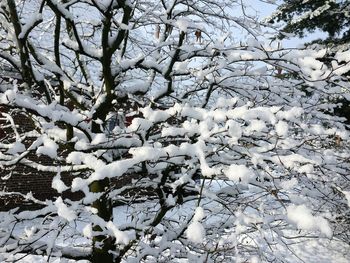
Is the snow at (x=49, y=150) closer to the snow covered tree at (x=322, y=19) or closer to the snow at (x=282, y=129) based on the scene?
the snow at (x=282, y=129)

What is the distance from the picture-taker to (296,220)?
1858 mm

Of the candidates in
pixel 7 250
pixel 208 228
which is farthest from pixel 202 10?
pixel 7 250

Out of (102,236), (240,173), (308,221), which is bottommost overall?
(102,236)

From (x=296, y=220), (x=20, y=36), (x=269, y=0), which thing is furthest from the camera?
(x=269, y=0)

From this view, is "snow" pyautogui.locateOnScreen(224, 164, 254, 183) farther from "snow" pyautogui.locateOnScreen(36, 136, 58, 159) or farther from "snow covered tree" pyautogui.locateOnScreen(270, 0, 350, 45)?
"snow covered tree" pyautogui.locateOnScreen(270, 0, 350, 45)

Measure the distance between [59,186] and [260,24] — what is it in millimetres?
3209

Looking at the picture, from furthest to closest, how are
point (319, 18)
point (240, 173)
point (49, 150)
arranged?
point (319, 18) < point (49, 150) < point (240, 173)

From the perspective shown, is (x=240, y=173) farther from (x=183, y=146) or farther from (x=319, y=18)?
(x=319, y=18)

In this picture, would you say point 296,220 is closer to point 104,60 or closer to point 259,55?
point 259,55

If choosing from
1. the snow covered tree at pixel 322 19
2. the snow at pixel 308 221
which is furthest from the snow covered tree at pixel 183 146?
the snow covered tree at pixel 322 19

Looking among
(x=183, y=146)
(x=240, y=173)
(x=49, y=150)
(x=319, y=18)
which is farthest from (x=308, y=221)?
(x=319, y=18)

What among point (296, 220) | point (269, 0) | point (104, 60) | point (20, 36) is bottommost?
point (296, 220)

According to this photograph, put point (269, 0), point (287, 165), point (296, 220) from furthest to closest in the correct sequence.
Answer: point (269, 0) → point (287, 165) → point (296, 220)

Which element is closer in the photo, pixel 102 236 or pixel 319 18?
pixel 102 236
